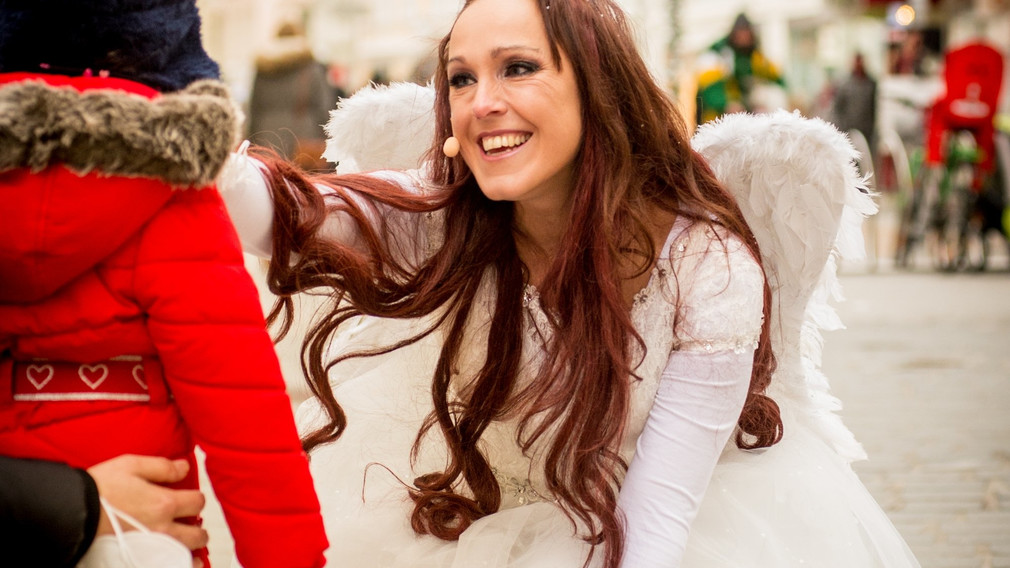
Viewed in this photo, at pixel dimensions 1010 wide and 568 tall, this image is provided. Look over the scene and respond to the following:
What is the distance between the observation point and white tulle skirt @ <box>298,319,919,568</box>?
207 cm

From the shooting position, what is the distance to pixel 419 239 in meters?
2.31

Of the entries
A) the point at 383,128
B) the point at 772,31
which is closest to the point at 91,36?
the point at 383,128

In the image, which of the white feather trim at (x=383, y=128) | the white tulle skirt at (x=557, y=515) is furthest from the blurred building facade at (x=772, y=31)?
the white tulle skirt at (x=557, y=515)

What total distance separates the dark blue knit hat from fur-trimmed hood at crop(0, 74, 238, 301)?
32 millimetres

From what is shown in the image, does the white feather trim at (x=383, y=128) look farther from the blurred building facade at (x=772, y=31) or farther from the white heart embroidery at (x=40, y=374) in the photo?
the blurred building facade at (x=772, y=31)

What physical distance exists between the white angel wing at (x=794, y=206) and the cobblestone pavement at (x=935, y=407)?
1.25 metres

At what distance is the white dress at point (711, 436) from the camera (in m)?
2.00

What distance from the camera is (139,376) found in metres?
1.60

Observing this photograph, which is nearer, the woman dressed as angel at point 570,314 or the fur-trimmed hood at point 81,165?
the fur-trimmed hood at point 81,165

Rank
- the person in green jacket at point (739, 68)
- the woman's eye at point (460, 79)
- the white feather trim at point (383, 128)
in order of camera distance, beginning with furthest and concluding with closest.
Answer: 1. the person in green jacket at point (739, 68)
2. the white feather trim at point (383, 128)
3. the woman's eye at point (460, 79)

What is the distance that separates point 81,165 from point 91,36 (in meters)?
0.20

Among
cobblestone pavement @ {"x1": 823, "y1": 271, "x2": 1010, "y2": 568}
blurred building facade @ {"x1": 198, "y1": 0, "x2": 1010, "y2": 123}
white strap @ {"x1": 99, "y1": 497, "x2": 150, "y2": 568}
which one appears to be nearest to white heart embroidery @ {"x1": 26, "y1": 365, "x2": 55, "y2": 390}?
white strap @ {"x1": 99, "y1": 497, "x2": 150, "y2": 568}

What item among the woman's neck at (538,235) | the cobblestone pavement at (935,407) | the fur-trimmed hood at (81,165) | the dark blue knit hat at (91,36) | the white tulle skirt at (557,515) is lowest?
the cobblestone pavement at (935,407)

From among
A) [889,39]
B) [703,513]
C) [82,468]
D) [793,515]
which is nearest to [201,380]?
[82,468]
